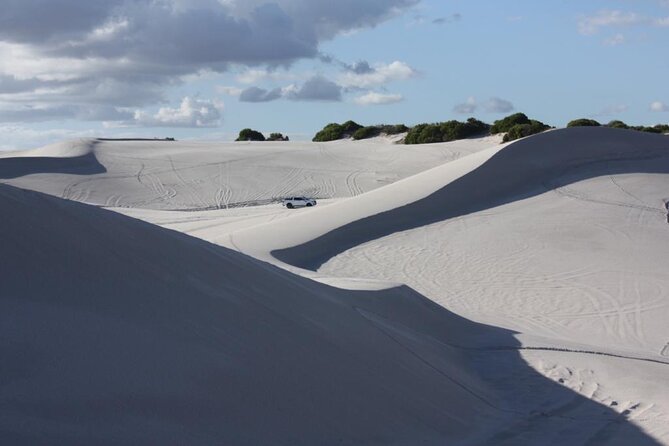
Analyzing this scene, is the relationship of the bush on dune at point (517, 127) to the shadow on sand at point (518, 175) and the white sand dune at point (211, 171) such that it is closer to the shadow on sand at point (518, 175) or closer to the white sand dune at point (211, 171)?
the white sand dune at point (211, 171)

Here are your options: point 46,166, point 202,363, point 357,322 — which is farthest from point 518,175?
point 46,166

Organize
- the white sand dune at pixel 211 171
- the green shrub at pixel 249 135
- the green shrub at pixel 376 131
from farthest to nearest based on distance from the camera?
the green shrub at pixel 249 135, the green shrub at pixel 376 131, the white sand dune at pixel 211 171

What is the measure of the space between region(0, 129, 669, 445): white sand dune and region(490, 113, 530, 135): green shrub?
34.7 metres

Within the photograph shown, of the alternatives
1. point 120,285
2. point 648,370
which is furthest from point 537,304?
point 120,285

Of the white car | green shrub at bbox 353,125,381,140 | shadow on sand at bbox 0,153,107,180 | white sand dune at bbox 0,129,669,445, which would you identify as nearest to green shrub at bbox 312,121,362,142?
green shrub at bbox 353,125,381,140

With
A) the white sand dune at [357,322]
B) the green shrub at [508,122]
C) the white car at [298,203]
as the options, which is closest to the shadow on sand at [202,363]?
the white sand dune at [357,322]

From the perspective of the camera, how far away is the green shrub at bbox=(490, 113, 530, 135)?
61.7 m

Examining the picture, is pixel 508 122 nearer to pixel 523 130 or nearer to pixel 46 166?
pixel 523 130

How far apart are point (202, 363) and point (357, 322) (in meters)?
4.13

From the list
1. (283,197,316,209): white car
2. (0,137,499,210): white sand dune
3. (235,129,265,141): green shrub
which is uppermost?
(235,129,265,141): green shrub

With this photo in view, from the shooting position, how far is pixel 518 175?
2770 cm

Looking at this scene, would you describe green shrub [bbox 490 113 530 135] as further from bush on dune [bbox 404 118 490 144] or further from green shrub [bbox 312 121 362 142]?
green shrub [bbox 312 121 362 142]

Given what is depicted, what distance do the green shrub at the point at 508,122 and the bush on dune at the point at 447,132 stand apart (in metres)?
0.92

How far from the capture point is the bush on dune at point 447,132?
63500 millimetres
